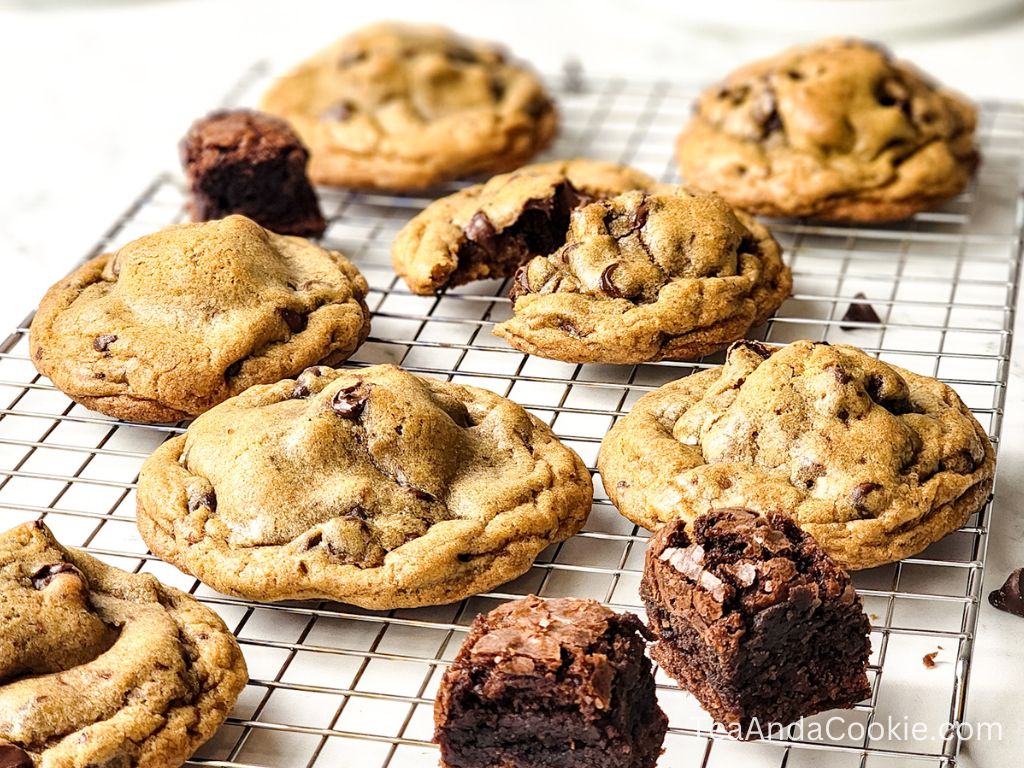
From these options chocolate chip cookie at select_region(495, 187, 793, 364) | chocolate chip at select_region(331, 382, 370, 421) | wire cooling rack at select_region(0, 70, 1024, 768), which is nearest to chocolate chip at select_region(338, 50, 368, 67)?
wire cooling rack at select_region(0, 70, 1024, 768)

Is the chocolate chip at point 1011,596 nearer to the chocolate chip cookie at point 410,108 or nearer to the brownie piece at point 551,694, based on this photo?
the brownie piece at point 551,694

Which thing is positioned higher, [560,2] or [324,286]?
[324,286]

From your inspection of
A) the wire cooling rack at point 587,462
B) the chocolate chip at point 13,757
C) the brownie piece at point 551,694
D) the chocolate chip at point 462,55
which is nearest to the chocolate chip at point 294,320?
the wire cooling rack at point 587,462

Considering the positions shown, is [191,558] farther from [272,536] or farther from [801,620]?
[801,620]

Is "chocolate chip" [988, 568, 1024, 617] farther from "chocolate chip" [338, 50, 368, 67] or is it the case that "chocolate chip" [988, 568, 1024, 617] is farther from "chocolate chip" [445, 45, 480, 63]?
"chocolate chip" [338, 50, 368, 67]

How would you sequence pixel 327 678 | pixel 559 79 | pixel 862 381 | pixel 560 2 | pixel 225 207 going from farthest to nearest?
pixel 560 2 < pixel 559 79 < pixel 225 207 < pixel 862 381 < pixel 327 678

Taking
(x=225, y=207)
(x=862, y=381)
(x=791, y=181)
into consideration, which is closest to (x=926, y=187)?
(x=791, y=181)

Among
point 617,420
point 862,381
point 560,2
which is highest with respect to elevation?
point 862,381
